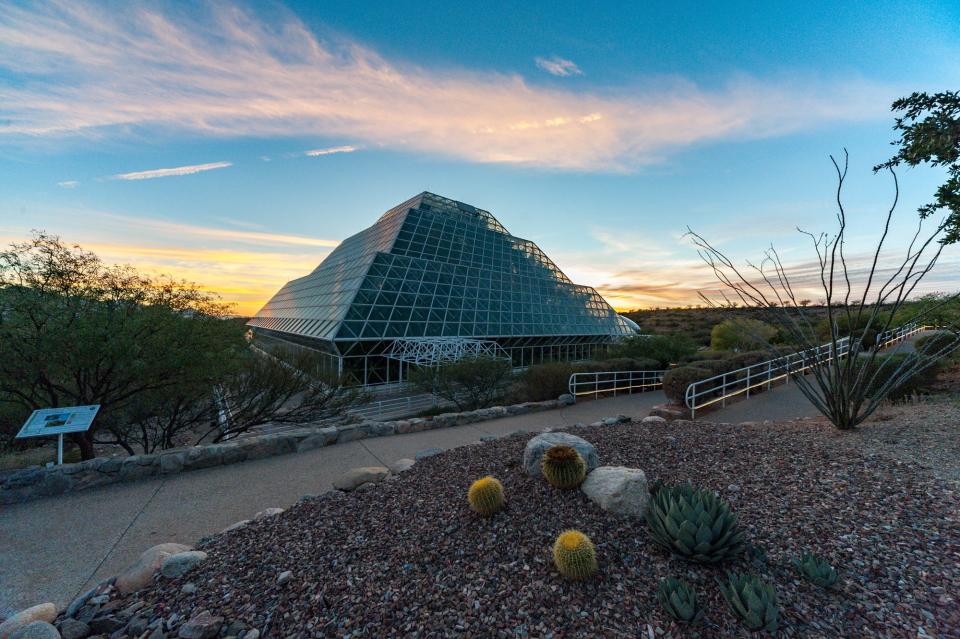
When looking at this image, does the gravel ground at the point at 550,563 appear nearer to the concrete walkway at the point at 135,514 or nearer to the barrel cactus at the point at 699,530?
the barrel cactus at the point at 699,530

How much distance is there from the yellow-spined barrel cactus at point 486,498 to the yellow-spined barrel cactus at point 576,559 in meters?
0.89

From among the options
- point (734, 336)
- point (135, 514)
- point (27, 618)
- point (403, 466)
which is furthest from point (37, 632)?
point (734, 336)

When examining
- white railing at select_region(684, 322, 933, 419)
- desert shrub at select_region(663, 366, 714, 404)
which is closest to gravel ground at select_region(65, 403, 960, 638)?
white railing at select_region(684, 322, 933, 419)

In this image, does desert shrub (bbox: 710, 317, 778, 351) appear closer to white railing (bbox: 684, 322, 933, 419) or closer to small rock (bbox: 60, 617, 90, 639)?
white railing (bbox: 684, 322, 933, 419)

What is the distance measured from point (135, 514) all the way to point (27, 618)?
225 centimetres

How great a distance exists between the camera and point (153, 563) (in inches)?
130

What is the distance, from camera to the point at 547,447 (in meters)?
4.30

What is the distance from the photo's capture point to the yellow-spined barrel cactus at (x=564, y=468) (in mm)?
3756

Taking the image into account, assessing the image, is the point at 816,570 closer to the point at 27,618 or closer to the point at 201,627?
the point at 201,627

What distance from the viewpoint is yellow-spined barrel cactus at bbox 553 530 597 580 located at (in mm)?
2609

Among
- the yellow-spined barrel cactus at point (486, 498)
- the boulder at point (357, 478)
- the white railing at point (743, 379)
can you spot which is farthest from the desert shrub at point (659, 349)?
the yellow-spined barrel cactus at point (486, 498)

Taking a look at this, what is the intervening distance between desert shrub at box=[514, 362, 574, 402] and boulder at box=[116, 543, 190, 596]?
10319 millimetres

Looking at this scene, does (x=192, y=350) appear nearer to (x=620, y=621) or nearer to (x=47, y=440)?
(x=47, y=440)

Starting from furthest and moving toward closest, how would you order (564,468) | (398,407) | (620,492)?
1. (398,407)
2. (564,468)
3. (620,492)
